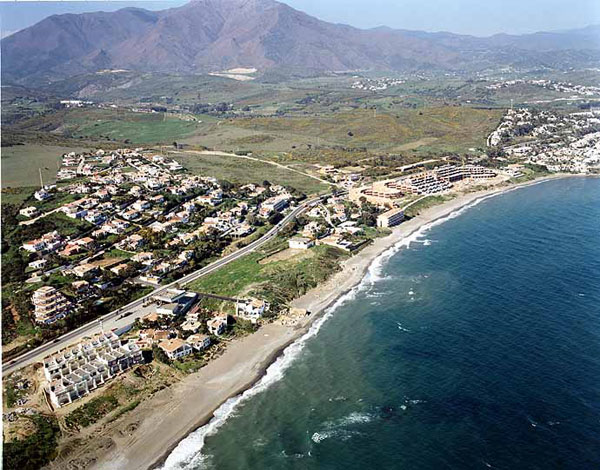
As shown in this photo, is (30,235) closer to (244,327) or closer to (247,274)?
(247,274)

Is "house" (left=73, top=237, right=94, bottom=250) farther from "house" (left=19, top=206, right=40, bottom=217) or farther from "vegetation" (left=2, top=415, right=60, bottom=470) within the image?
"vegetation" (left=2, top=415, right=60, bottom=470)

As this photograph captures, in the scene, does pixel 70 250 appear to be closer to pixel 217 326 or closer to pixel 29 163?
pixel 217 326

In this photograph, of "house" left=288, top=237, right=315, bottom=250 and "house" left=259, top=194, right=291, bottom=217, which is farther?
"house" left=259, top=194, right=291, bottom=217

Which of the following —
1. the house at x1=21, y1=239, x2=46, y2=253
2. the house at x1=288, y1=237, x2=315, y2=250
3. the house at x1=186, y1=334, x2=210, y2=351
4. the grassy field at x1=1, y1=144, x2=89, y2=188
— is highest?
the grassy field at x1=1, y1=144, x2=89, y2=188

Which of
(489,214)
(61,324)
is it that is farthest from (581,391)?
(489,214)

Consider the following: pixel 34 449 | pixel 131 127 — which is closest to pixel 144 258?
pixel 34 449

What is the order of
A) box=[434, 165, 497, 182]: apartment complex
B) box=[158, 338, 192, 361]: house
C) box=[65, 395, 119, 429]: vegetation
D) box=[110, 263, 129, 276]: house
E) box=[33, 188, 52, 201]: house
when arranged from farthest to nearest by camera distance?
box=[434, 165, 497, 182]: apartment complex < box=[33, 188, 52, 201]: house < box=[110, 263, 129, 276]: house < box=[158, 338, 192, 361]: house < box=[65, 395, 119, 429]: vegetation

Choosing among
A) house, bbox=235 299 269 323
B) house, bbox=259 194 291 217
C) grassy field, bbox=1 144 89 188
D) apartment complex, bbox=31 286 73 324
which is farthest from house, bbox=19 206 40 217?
house, bbox=235 299 269 323

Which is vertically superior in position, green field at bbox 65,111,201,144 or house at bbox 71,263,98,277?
green field at bbox 65,111,201,144
